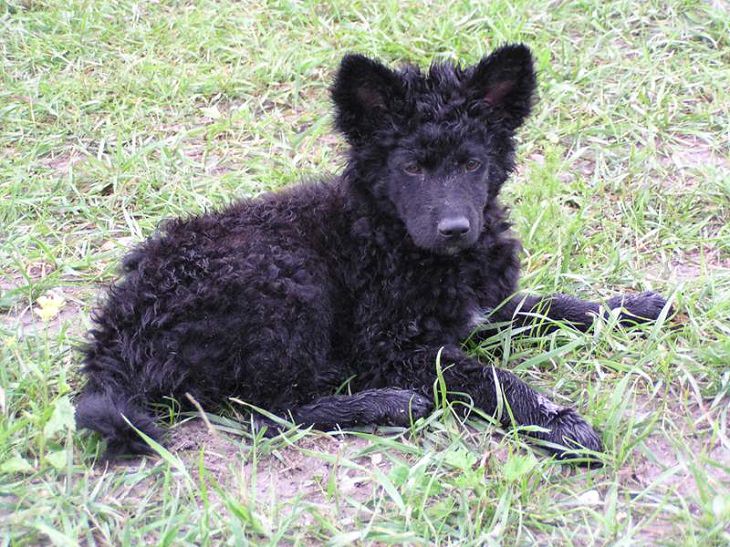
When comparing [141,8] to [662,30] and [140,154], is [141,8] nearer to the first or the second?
[140,154]

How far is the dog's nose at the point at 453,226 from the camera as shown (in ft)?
11.7

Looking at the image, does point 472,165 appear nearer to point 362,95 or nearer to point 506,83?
point 506,83

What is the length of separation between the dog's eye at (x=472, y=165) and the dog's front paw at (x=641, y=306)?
Answer: 1.03 metres

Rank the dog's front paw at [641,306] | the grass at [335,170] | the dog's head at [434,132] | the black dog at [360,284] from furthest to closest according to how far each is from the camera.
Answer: the dog's front paw at [641,306] → the dog's head at [434,132] → the black dog at [360,284] → the grass at [335,170]

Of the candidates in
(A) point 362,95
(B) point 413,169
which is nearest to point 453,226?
(B) point 413,169

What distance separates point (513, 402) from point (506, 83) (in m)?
1.42

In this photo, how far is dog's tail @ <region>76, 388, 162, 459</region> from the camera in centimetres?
325

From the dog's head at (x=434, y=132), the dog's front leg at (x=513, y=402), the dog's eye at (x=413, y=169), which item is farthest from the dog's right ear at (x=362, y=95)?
the dog's front leg at (x=513, y=402)

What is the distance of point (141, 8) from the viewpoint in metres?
6.82

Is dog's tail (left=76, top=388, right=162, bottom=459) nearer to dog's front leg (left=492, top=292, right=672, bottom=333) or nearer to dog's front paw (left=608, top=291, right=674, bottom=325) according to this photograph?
dog's front leg (left=492, top=292, right=672, bottom=333)

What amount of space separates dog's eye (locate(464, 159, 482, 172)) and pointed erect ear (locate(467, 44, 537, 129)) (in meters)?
0.26

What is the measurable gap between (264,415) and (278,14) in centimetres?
400

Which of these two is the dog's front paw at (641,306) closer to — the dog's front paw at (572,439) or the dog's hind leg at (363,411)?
the dog's front paw at (572,439)

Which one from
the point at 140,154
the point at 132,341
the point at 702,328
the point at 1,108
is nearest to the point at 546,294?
the point at 702,328
